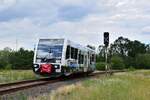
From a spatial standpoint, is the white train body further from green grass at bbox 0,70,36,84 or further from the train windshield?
green grass at bbox 0,70,36,84

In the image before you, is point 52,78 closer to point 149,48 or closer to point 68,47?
point 68,47

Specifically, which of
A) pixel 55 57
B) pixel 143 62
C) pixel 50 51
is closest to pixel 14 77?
pixel 50 51

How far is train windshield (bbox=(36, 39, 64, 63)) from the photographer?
101 ft

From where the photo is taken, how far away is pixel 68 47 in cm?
3148

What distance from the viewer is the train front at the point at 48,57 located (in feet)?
99.2

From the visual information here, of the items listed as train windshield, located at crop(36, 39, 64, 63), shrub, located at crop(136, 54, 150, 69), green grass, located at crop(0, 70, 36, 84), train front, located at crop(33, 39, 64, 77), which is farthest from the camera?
shrub, located at crop(136, 54, 150, 69)

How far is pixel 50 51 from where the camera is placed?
3120cm

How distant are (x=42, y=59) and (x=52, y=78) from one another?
241cm

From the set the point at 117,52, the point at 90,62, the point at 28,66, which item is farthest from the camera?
the point at 117,52

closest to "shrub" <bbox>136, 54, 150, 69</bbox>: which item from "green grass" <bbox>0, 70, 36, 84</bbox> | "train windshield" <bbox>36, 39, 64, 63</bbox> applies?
"green grass" <bbox>0, 70, 36, 84</bbox>

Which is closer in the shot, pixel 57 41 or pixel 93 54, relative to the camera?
pixel 57 41

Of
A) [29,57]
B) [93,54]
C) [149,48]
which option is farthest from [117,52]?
[93,54]

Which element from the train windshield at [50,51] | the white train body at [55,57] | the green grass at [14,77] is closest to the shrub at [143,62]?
the green grass at [14,77]

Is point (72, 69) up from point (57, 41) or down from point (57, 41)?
down
